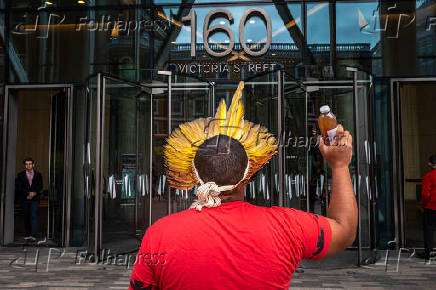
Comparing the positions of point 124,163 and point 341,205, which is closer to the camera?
point 341,205

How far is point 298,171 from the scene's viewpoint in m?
5.98

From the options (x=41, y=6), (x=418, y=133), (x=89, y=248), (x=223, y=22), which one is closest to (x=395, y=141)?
(x=223, y=22)

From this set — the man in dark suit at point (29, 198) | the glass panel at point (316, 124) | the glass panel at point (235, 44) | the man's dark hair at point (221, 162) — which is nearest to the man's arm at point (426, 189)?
the glass panel at point (316, 124)

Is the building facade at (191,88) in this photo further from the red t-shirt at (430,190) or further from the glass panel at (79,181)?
→ the red t-shirt at (430,190)

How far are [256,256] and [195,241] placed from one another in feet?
0.58

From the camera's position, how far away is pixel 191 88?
6703mm

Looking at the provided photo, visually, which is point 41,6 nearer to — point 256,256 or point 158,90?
point 158,90

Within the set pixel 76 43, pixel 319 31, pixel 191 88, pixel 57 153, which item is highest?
pixel 319 31

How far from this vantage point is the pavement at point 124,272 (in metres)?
4.61

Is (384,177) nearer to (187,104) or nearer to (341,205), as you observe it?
(187,104)

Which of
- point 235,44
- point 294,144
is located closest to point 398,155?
Result: point 294,144

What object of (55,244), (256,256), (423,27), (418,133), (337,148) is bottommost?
(55,244)

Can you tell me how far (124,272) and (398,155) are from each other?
4.48 meters

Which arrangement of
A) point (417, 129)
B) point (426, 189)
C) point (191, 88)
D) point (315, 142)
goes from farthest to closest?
point (417, 129) < point (191, 88) < point (315, 142) < point (426, 189)
